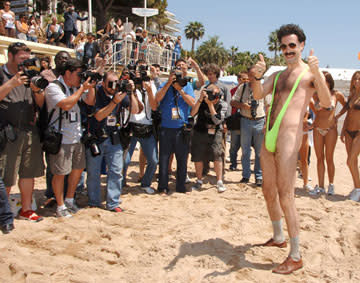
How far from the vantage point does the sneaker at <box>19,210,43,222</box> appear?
4.10 m

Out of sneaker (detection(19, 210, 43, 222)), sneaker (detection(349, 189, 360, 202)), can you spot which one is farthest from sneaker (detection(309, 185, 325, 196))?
sneaker (detection(19, 210, 43, 222))

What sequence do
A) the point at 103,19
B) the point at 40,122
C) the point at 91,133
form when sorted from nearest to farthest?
the point at 40,122
the point at 91,133
the point at 103,19

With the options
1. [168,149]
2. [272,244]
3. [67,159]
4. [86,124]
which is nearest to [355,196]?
[272,244]

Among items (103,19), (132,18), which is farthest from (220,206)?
(132,18)

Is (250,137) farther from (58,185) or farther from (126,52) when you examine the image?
(126,52)

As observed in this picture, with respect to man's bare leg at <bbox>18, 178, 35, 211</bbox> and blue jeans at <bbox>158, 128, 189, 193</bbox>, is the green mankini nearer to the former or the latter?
blue jeans at <bbox>158, 128, 189, 193</bbox>

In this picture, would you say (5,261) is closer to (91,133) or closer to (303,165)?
(91,133)

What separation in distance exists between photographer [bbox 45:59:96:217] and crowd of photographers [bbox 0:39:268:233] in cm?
1

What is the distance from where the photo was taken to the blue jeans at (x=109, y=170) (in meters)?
4.56

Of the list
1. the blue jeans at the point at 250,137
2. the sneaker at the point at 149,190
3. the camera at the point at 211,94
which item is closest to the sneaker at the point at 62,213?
the sneaker at the point at 149,190

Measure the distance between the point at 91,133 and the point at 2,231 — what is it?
157cm

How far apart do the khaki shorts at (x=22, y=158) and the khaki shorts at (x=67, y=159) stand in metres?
0.18

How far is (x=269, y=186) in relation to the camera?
3.34 metres

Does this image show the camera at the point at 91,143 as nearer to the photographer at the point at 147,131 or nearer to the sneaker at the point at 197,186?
the photographer at the point at 147,131
